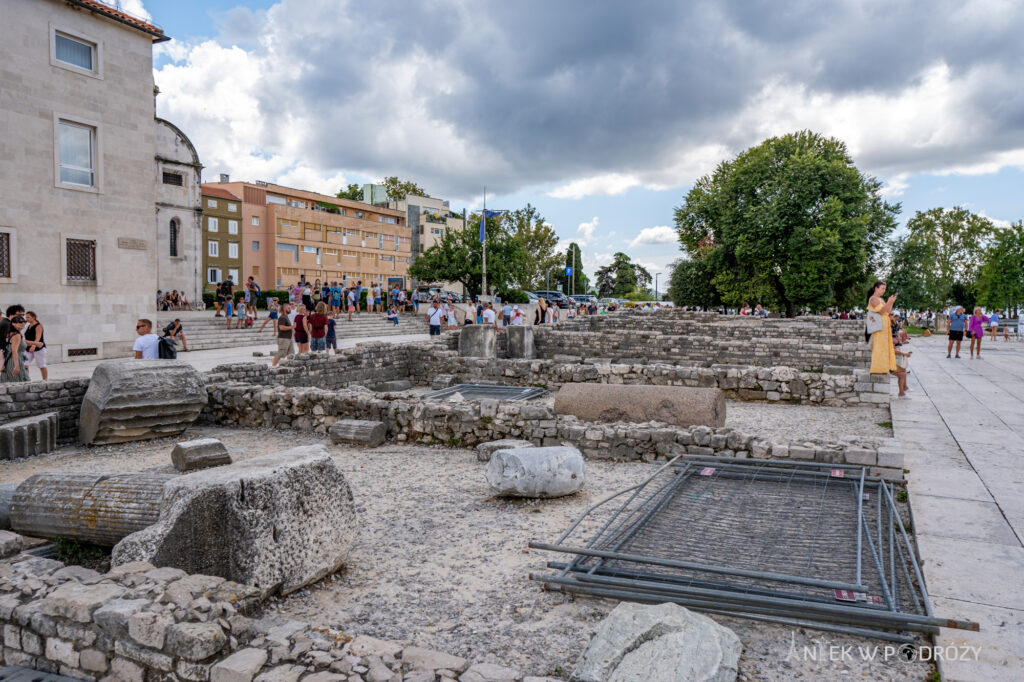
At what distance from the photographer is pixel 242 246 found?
49812 mm

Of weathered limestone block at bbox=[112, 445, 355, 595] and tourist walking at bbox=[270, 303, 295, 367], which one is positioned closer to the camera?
weathered limestone block at bbox=[112, 445, 355, 595]

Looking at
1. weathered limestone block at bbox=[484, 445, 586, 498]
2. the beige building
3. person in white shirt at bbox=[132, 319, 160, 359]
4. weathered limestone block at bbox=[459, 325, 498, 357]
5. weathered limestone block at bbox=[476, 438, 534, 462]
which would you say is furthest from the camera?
weathered limestone block at bbox=[459, 325, 498, 357]

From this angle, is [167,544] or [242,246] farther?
[242,246]

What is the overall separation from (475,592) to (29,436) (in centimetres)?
762

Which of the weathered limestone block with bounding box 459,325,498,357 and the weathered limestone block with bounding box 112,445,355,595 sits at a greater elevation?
the weathered limestone block with bounding box 459,325,498,357

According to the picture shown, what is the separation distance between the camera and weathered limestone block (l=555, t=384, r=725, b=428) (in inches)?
350

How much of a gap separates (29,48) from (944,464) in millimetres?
20547

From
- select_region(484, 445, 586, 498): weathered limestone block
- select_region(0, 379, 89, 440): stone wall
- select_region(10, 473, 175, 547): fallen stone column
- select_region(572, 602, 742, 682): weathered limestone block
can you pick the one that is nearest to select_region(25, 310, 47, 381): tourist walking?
select_region(0, 379, 89, 440): stone wall

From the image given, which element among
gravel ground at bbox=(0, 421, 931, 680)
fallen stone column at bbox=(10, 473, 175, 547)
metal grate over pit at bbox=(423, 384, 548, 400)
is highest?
fallen stone column at bbox=(10, 473, 175, 547)

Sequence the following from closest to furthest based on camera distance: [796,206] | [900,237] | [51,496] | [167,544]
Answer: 1. [167,544]
2. [51,496]
3. [796,206]
4. [900,237]

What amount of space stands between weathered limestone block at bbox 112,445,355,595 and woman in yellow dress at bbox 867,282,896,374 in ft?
34.5

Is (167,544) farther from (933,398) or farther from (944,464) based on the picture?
(933,398)

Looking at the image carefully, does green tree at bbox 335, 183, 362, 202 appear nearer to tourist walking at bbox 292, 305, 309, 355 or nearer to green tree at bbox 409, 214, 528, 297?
green tree at bbox 409, 214, 528, 297

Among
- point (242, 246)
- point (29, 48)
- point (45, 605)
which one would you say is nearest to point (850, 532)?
point (45, 605)
